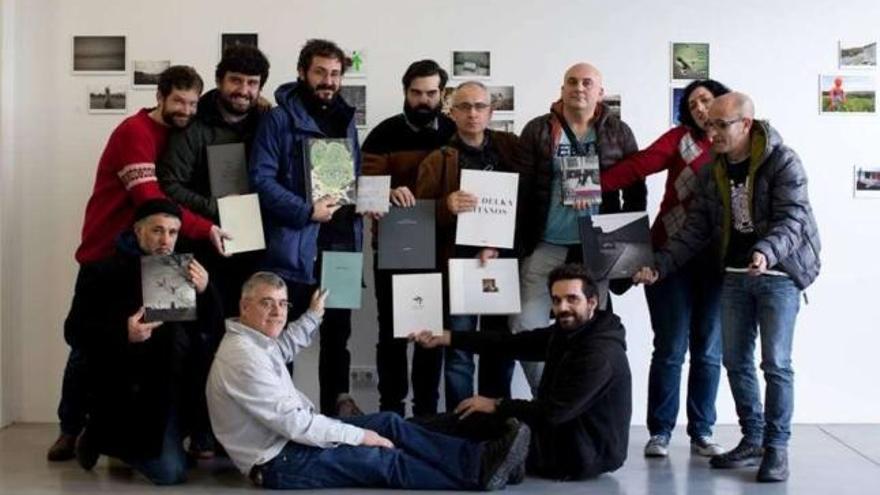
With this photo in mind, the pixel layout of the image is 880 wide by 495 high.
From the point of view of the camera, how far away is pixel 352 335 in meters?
5.50

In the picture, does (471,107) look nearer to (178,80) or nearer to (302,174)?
(302,174)

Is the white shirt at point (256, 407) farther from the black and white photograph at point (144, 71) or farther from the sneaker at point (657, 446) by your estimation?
the black and white photograph at point (144, 71)

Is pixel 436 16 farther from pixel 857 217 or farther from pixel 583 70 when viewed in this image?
pixel 857 217

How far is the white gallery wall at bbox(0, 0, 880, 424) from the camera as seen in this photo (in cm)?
541

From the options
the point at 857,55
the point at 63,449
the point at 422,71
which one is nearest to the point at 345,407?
the point at 63,449

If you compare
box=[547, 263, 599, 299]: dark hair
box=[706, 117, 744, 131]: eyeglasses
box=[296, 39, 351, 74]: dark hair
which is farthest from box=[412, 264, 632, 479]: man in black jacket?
box=[296, 39, 351, 74]: dark hair

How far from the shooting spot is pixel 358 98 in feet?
17.7

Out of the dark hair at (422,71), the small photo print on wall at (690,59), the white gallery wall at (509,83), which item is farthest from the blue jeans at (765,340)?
the dark hair at (422,71)

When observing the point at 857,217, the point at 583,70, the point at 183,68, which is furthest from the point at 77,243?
the point at 857,217

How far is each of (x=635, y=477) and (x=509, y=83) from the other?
81.5 inches

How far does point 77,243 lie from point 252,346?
1.86 metres

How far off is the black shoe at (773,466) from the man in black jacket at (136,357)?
2298 mm

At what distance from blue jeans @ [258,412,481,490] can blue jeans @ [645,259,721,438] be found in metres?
1.06

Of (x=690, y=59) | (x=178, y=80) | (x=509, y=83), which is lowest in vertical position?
(x=178, y=80)
